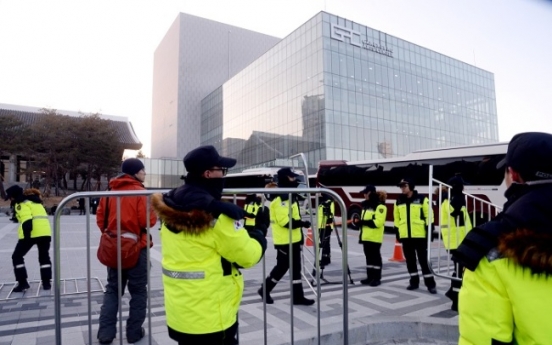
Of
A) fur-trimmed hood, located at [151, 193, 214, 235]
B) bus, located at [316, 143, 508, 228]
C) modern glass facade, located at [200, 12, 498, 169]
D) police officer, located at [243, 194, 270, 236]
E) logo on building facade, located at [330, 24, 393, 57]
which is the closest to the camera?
fur-trimmed hood, located at [151, 193, 214, 235]

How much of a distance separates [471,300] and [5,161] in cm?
5303

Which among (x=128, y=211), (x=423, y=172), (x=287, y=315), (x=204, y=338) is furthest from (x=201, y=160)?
(x=423, y=172)

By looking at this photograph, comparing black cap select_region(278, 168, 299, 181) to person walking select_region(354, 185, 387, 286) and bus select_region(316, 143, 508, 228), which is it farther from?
bus select_region(316, 143, 508, 228)

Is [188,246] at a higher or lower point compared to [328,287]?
higher

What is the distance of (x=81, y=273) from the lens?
24.7ft

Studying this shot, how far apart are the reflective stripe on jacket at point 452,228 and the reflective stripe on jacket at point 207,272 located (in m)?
3.92

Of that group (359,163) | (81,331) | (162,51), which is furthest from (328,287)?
(162,51)

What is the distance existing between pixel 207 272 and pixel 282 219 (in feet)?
10.0

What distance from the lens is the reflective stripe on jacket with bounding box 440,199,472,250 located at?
5164 millimetres

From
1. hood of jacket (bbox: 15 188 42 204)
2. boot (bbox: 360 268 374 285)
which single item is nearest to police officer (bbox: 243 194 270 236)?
boot (bbox: 360 268 374 285)

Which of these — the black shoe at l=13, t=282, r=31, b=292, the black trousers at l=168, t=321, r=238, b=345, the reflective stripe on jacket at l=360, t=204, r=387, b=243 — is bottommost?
the black shoe at l=13, t=282, r=31, b=292

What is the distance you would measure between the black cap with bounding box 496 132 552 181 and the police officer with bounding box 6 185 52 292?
22.6ft

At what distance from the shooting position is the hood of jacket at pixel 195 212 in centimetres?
213

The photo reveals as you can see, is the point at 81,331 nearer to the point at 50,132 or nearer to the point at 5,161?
the point at 50,132
